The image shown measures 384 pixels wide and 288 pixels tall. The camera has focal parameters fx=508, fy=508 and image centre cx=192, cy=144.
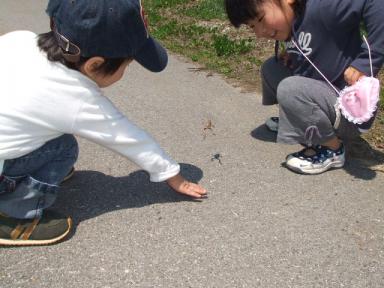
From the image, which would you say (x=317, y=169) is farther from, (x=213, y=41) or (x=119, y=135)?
(x=213, y=41)

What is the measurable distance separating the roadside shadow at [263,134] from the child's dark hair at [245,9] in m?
0.75

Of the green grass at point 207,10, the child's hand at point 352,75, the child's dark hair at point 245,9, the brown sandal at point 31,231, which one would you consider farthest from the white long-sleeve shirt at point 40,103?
the green grass at point 207,10

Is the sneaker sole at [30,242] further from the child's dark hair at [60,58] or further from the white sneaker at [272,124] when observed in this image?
the white sneaker at [272,124]

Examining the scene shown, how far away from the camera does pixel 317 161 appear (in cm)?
254

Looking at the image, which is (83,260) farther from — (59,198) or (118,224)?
(59,198)

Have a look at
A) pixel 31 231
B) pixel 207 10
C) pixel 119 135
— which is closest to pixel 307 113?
pixel 119 135

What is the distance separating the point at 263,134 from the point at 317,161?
502mm

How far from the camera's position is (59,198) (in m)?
2.31

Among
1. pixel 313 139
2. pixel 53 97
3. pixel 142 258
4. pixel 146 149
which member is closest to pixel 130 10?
pixel 53 97

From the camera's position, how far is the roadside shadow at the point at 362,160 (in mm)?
2562

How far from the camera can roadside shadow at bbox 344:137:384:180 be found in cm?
256

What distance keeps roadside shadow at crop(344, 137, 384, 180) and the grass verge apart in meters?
0.08

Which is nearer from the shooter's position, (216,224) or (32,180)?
(32,180)

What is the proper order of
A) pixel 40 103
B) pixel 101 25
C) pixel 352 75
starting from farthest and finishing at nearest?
pixel 352 75, pixel 40 103, pixel 101 25
